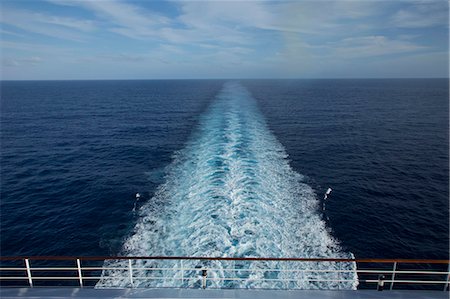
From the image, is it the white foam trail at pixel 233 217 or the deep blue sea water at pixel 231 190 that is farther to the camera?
the deep blue sea water at pixel 231 190

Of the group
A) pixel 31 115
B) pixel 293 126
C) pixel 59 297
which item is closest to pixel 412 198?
pixel 293 126

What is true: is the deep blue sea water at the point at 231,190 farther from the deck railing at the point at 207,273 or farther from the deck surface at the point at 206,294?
the deck surface at the point at 206,294

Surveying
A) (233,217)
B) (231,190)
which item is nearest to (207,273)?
(233,217)

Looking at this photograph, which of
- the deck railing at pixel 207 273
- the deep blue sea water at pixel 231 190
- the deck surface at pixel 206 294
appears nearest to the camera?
the deck surface at pixel 206 294

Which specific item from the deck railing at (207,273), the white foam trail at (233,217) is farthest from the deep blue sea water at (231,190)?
the deck railing at (207,273)

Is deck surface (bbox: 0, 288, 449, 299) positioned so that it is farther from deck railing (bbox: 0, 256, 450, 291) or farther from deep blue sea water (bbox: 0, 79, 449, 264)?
deep blue sea water (bbox: 0, 79, 449, 264)

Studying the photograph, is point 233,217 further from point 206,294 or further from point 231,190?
point 206,294
